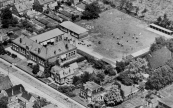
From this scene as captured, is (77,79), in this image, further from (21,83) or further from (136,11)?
(136,11)

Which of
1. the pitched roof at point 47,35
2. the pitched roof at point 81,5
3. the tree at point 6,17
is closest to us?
the pitched roof at point 47,35

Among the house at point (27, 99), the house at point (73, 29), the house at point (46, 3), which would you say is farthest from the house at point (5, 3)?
the house at point (27, 99)

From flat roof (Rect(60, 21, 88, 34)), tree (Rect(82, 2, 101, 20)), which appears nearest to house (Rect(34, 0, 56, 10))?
tree (Rect(82, 2, 101, 20))

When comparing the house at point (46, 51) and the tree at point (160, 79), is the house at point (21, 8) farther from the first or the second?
the tree at point (160, 79)

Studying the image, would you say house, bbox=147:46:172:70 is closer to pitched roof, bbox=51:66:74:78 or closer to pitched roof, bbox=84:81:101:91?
pitched roof, bbox=84:81:101:91

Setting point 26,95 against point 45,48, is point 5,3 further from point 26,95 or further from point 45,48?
point 26,95

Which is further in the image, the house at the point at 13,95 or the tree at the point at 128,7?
the tree at the point at 128,7
